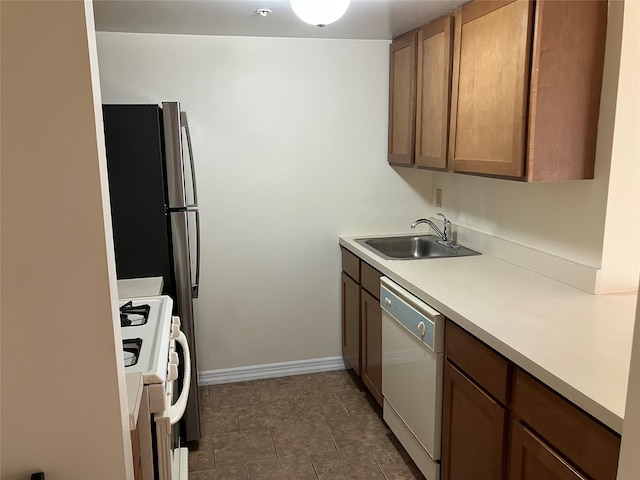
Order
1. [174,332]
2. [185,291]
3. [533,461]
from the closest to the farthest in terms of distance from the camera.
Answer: [533,461] → [174,332] → [185,291]

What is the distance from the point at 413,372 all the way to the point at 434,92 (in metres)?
1.43

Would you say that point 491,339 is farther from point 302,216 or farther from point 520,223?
point 302,216

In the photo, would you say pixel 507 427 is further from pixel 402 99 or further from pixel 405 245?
pixel 402 99

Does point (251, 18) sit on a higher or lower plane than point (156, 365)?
higher

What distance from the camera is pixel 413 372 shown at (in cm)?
237

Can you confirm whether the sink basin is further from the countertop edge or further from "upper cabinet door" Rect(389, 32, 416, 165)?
the countertop edge

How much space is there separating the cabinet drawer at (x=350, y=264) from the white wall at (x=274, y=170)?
111 millimetres

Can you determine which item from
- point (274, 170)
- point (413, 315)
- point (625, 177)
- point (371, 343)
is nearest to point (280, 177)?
point (274, 170)

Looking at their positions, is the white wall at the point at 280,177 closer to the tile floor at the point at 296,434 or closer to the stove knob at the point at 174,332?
the tile floor at the point at 296,434

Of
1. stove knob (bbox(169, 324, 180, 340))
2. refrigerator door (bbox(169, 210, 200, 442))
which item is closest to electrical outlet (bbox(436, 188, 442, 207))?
refrigerator door (bbox(169, 210, 200, 442))

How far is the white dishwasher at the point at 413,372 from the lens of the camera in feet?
7.08

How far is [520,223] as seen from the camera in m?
2.66

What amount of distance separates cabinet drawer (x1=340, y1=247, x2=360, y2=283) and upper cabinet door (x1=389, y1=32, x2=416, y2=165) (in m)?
0.64

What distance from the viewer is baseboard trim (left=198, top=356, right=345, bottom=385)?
3445 mm
